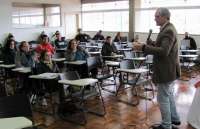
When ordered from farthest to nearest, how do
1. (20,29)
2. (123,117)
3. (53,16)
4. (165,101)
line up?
(53,16) < (20,29) < (123,117) < (165,101)

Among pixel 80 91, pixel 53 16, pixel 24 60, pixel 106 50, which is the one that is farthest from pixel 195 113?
pixel 53 16

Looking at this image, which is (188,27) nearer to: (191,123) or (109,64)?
(109,64)

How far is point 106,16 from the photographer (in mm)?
14016

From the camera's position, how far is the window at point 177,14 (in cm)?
1073

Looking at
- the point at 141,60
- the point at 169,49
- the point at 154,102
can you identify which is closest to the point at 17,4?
the point at 141,60

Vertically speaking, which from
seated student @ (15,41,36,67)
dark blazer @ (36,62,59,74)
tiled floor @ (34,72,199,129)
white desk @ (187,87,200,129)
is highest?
seated student @ (15,41,36,67)

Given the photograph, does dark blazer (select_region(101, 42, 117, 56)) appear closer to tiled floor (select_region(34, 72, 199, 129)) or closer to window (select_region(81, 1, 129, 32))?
tiled floor (select_region(34, 72, 199, 129))

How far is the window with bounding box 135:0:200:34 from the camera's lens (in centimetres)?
1073

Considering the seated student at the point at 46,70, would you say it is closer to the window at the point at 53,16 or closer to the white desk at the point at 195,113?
the white desk at the point at 195,113

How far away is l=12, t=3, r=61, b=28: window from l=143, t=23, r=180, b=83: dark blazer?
9.25 meters

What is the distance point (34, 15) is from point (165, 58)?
1017 centimetres

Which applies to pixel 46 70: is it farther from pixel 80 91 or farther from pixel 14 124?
pixel 14 124

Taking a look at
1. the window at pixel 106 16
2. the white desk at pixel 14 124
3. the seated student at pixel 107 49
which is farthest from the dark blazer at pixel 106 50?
A: the window at pixel 106 16

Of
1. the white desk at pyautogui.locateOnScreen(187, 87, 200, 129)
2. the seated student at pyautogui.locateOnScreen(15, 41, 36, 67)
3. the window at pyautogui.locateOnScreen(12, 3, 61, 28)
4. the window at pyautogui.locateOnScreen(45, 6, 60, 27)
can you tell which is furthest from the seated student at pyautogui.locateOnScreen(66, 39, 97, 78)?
the window at pyautogui.locateOnScreen(45, 6, 60, 27)
